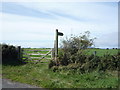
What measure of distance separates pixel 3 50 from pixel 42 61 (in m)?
4.11

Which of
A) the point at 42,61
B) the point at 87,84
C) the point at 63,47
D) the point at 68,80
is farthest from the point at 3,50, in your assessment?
the point at 87,84

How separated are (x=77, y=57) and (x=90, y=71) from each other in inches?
58.3

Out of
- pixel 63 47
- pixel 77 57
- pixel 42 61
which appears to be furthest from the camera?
pixel 42 61

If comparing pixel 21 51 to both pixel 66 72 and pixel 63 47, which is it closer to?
pixel 63 47

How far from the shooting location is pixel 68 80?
8070 mm

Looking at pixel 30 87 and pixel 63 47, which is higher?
pixel 63 47

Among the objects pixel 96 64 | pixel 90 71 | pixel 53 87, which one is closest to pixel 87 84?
pixel 53 87

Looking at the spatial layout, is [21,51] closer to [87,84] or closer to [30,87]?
[30,87]

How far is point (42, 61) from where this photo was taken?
13469 mm

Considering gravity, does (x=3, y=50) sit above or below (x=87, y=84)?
above

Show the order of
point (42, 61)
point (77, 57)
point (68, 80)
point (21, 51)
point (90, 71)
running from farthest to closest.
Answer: point (21, 51) → point (42, 61) → point (77, 57) → point (90, 71) → point (68, 80)

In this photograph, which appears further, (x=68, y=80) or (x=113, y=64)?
(x=113, y=64)

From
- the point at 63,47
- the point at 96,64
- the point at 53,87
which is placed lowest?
the point at 53,87

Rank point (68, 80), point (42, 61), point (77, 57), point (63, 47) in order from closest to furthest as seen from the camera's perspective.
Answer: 1. point (68, 80)
2. point (77, 57)
3. point (63, 47)
4. point (42, 61)
